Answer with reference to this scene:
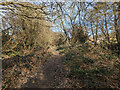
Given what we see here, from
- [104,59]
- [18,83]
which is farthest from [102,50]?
[18,83]

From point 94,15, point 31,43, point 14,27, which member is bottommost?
point 31,43

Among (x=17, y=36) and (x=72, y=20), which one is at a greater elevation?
(x=72, y=20)

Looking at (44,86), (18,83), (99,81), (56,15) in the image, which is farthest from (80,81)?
(56,15)

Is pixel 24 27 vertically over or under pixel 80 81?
over

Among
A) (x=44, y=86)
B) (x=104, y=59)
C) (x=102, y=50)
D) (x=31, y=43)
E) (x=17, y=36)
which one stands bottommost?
(x=44, y=86)

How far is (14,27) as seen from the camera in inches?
290

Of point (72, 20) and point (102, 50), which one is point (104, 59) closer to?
point (102, 50)

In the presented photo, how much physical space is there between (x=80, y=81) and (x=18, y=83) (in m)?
3.62

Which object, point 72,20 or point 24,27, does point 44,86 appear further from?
point 24,27

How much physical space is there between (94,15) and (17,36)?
820 cm

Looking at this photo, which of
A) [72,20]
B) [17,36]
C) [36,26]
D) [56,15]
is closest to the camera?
[56,15]

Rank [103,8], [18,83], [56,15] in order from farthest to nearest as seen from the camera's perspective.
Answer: [56,15] < [103,8] < [18,83]

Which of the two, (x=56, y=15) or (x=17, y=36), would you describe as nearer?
(x=56, y=15)

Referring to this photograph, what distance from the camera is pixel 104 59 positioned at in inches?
241
